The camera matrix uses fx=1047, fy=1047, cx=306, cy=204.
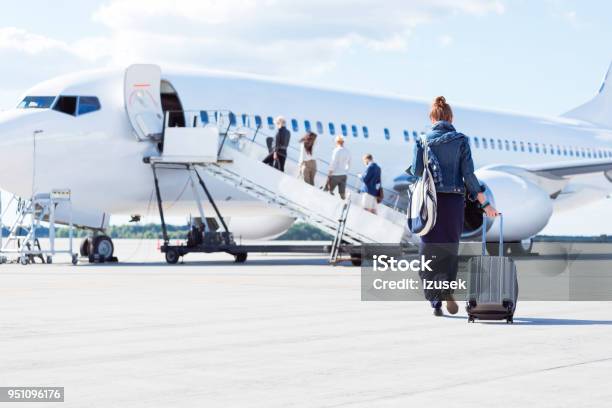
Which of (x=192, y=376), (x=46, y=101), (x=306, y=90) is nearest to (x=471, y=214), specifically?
(x=192, y=376)

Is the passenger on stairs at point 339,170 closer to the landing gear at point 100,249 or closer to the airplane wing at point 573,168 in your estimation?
the landing gear at point 100,249

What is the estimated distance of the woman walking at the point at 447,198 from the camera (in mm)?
7906

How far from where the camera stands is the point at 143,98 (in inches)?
726

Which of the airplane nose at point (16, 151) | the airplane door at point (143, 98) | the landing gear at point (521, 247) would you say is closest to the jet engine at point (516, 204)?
the landing gear at point (521, 247)

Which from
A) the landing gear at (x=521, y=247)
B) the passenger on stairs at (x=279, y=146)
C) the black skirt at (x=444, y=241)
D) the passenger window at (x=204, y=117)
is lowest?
the landing gear at (x=521, y=247)

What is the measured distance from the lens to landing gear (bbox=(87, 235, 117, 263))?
18.6 metres

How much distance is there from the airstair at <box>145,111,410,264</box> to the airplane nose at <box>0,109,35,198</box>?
2.10 meters

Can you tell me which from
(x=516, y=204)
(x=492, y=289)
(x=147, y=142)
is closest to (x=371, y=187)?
(x=516, y=204)

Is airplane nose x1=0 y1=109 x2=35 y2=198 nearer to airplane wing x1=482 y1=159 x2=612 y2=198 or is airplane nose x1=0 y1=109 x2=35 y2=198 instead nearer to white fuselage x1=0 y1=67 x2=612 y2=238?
white fuselage x1=0 y1=67 x2=612 y2=238

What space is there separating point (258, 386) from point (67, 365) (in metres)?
1.14

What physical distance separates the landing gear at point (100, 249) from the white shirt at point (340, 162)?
167 inches

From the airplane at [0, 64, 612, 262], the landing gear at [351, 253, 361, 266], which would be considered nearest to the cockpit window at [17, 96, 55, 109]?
the airplane at [0, 64, 612, 262]

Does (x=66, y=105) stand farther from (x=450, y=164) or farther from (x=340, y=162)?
(x=450, y=164)

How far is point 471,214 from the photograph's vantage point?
8.51m
